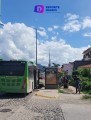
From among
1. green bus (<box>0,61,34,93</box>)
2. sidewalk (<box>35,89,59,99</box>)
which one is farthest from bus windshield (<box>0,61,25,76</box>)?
sidewalk (<box>35,89,59,99</box>)

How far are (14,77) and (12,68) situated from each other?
0.80m

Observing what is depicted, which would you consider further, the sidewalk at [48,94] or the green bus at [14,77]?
the green bus at [14,77]

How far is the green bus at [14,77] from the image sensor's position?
28.0 metres

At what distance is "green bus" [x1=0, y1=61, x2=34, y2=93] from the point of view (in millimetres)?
27953

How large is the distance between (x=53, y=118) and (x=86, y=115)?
1.75 meters

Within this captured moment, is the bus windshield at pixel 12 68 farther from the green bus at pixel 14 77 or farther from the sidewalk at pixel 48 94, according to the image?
the sidewalk at pixel 48 94

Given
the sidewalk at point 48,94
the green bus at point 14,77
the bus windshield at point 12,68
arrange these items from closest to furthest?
Answer: the sidewalk at point 48,94, the green bus at point 14,77, the bus windshield at point 12,68

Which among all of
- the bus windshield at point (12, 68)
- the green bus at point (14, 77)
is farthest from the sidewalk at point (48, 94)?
the bus windshield at point (12, 68)

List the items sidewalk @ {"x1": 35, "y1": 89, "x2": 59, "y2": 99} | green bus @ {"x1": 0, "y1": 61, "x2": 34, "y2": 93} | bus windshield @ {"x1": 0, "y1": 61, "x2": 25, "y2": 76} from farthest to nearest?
bus windshield @ {"x1": 0, "y1": 61, "x2": 25, "y2": 76} < green bus @ {"x1": 0, "y1": 61, "x2": 34, "y2": 93} < sidewalk @ {"x1": 35, "y1": 89, "x2": 59, "y2": 99}

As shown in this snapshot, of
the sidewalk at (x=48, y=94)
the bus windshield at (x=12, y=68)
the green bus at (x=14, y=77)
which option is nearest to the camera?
the sidewalk at (x=48, y=94)

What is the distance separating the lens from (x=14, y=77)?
28062mm

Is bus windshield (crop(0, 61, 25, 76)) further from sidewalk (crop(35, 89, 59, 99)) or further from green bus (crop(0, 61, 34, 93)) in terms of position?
sidewalk (crop(35, 89, 59, 99))

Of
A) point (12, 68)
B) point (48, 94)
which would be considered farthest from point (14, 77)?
point (48, 94)

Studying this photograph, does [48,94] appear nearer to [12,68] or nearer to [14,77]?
[14,77]
